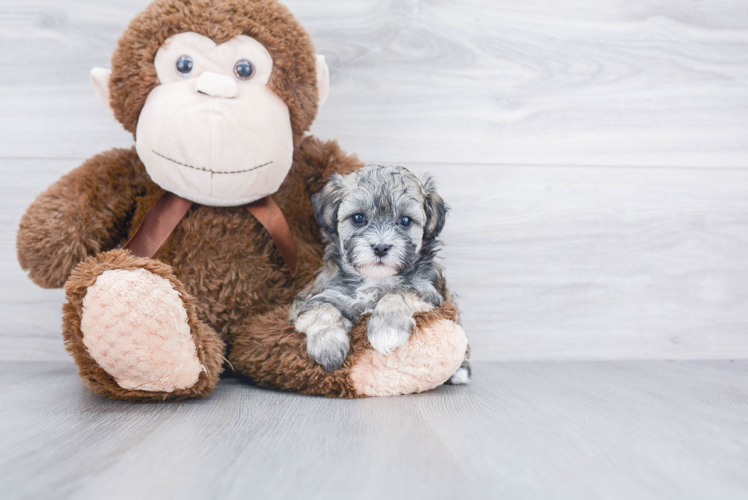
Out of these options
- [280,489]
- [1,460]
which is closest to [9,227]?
[1,460]

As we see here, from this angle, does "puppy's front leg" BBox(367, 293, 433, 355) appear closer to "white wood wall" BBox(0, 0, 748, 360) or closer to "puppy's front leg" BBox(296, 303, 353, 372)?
"puppy's front leg" BBox(296, 303, 353, 372)

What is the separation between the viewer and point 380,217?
1432mm

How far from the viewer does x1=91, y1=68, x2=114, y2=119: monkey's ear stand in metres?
1.57

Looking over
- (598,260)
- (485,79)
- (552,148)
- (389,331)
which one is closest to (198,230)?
(389,331)

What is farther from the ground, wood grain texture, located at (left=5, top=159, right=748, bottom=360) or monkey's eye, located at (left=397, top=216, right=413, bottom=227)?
monkey's eye, located at (left=397, top=216, right=413, bottom=227)

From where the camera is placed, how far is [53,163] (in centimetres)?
196

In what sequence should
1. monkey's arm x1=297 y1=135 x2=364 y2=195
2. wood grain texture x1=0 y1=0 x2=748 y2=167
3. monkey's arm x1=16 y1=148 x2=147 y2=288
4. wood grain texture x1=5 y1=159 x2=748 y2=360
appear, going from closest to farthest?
monkey's arm x1=16 y1=148 x2=147 y2=288, monkey's arm x1=297 y1=135 x2=364 y2=195, wood grain texture x1=0 y1=0 x2=748 y2=167, wood grain texture x1=5 y1=159 x2=748 y2=360

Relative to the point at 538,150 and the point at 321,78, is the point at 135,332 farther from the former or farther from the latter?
→ the point at 538,150

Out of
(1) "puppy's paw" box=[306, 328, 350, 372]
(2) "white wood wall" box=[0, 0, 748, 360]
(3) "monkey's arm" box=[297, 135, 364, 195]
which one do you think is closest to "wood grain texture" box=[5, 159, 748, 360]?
(2) "white wood wall" box=[0, 0, 748, 360]

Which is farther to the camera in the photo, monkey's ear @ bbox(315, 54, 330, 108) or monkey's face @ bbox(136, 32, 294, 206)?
monkey's ear @ bbox(315, 54, 330, 108)

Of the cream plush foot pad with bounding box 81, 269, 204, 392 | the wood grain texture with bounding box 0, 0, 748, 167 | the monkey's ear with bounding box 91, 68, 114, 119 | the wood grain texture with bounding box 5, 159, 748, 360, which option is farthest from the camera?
the wood grain texture with bounding box 5, 159, 748, 360

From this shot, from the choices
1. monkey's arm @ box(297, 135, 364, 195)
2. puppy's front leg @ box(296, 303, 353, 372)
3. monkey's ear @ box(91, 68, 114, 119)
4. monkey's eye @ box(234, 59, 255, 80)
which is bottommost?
puppy's front leg @ box(296, 303, 353, 372)

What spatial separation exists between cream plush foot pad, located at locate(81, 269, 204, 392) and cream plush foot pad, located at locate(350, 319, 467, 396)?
1.40 ft

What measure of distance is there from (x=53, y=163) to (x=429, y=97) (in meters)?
1.39
